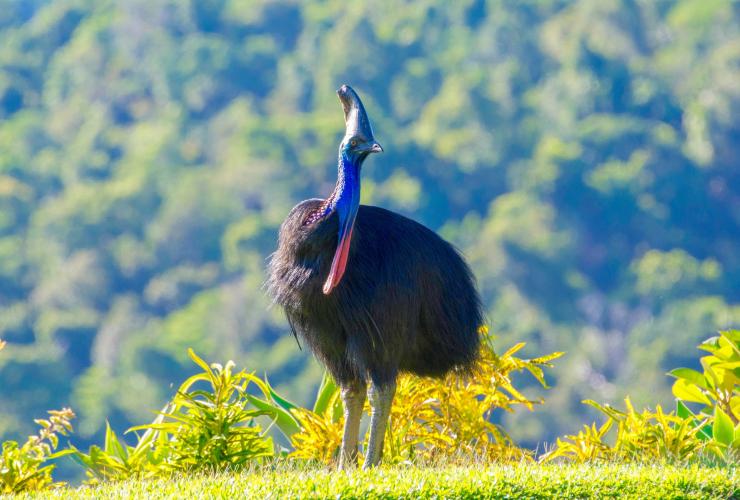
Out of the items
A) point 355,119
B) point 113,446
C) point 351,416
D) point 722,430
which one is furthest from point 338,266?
point 722,430

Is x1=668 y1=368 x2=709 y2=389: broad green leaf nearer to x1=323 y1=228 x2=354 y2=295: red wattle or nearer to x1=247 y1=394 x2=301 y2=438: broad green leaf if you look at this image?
x1=247 y1=394 x2=301 y2=438: broad green leaf

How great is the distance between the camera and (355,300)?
8.00 m

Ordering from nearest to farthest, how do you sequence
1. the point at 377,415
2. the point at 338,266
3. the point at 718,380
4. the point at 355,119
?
the point at 338,266, the point at 355,119, the point at 377,415, the point at 718,380

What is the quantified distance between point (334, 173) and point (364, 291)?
260ft

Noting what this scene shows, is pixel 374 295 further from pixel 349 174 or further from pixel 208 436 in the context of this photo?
pixel 208 436

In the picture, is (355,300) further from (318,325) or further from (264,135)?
(264,135)

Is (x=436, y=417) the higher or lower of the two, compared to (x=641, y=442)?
higher

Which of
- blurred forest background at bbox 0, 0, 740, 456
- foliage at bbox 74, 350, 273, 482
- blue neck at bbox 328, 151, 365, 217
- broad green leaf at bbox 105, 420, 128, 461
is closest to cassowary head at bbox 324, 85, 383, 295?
blue neck at bbox 328, 151, 365, 217

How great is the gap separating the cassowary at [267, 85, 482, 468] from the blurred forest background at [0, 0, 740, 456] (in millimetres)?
47911

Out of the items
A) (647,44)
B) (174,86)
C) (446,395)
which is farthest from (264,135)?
(446,395)

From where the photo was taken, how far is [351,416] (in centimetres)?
852

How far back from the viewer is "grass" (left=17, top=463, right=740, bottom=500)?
7199 mm

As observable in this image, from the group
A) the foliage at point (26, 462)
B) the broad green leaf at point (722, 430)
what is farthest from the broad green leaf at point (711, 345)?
the foliage at point (26, 462)

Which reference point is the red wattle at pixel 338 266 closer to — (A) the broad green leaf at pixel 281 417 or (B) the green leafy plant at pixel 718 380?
(A) the broad green leaf at pixel 281 417
